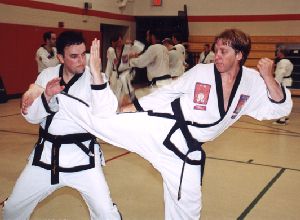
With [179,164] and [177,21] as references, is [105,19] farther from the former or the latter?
[179,164]

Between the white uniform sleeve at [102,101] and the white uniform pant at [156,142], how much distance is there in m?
0.09

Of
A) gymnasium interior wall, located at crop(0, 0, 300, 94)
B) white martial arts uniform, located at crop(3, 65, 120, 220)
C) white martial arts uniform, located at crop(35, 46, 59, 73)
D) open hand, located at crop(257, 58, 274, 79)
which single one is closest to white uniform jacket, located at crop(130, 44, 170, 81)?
white martial arts uniform, located at crop(35, 46, 59, 73)

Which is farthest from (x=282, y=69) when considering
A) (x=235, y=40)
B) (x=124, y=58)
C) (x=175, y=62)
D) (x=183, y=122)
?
(x=183, y=122)

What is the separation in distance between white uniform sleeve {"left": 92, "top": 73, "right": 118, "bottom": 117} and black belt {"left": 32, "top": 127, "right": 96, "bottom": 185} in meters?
0.30

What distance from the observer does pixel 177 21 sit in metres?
16.7

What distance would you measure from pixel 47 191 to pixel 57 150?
28cm

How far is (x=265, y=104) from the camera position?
8.54 ft

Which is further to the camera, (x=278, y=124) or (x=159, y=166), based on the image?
(x=278, y=124)

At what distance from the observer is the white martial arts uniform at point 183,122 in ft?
8.10

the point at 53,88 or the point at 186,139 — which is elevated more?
the point at 53,88

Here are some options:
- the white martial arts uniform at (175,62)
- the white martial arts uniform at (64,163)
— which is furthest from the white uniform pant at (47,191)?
the white martial arts uniform at (175,62)

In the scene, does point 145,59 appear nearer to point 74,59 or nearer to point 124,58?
point 124,58

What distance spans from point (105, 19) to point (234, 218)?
13.2 metres

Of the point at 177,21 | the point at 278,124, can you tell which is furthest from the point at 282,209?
the point at 177,21
